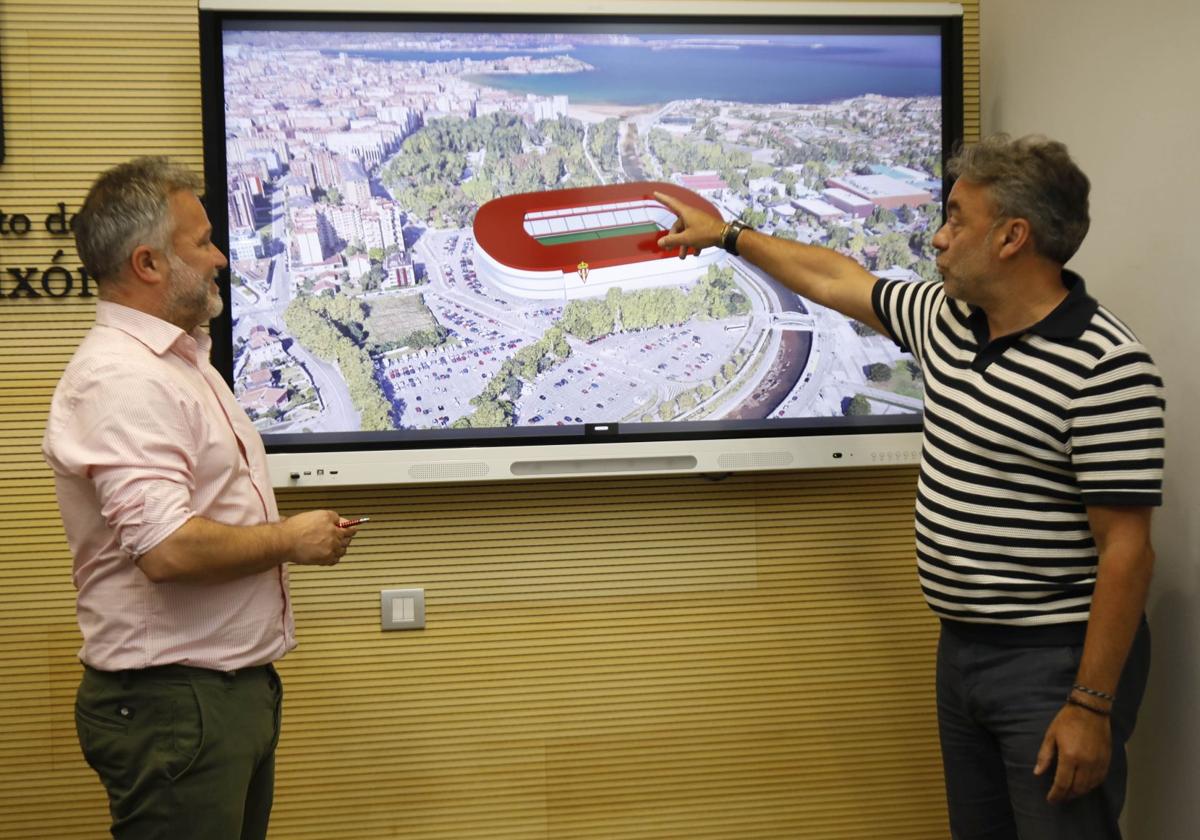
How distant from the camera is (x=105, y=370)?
5.78ft

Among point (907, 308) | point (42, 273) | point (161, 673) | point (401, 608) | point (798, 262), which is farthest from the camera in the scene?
point (401, 608)

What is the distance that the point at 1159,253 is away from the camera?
234cm

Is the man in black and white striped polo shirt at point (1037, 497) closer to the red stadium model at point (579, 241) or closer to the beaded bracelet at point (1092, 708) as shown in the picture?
the beaded bracelet at point (1092, 708)

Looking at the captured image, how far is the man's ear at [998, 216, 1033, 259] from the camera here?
1.99 meters

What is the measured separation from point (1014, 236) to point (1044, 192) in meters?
0.09

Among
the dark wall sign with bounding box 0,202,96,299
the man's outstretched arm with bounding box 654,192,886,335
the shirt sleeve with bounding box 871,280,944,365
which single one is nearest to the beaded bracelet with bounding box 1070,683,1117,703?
the shirt sleeve with bounding box 871,280,944,365

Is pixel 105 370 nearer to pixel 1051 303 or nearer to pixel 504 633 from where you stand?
pixel 504 633

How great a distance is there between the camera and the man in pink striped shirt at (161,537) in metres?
1.74

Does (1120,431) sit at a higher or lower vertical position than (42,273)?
lower

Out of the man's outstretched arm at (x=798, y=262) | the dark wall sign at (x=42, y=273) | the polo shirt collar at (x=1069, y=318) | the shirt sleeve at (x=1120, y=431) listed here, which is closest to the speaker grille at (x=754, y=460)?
the man's outstretched arm at (x=798, y=262)

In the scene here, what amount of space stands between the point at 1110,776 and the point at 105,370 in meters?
1.88

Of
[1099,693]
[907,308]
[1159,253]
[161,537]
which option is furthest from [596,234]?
[1099,693]

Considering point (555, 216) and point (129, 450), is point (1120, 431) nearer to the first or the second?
point (555, 216)

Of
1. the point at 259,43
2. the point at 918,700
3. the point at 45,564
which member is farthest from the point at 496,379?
the point at 918,700
